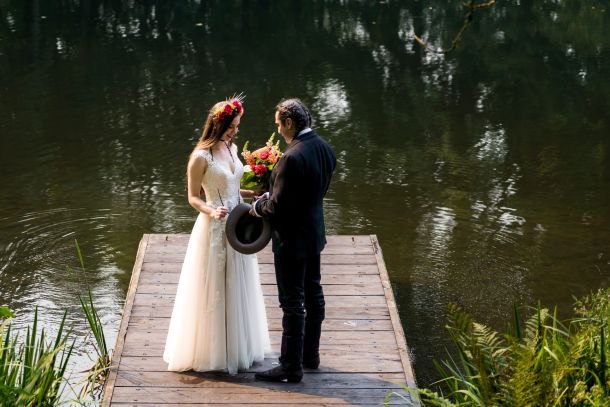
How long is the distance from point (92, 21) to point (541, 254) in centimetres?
1399

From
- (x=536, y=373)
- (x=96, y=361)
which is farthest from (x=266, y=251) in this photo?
(x=536, y=373)

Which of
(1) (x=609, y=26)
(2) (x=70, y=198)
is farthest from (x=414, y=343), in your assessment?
(1) (x=609, y=26)

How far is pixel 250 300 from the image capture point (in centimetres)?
606

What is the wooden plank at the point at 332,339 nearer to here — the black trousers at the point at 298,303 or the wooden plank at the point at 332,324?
the wooden plank at the point at 332,324

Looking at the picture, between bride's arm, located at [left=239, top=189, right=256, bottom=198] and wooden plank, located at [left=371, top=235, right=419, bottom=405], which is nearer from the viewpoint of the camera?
wooden plank, located at [left=371, top=235, right=419, bottom=405]

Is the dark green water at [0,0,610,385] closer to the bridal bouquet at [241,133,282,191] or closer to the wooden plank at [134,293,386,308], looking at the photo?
the wooden plank at [134,293,386,308]

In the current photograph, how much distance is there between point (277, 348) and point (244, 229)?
41.5 inches

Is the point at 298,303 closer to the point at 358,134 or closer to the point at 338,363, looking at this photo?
the point at 338,363

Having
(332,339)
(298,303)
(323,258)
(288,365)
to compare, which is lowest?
(323,258)

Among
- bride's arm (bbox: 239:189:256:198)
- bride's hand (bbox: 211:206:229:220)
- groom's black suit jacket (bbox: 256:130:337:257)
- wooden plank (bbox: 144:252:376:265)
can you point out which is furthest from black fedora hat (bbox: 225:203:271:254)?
wooden plank (bbox: 144:252:376:265)

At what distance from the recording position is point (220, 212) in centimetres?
581

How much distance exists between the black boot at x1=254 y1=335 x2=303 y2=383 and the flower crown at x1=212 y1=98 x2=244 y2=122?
1314mm

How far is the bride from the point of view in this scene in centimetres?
591

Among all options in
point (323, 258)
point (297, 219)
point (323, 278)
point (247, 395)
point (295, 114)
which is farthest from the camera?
point (323, 258)
